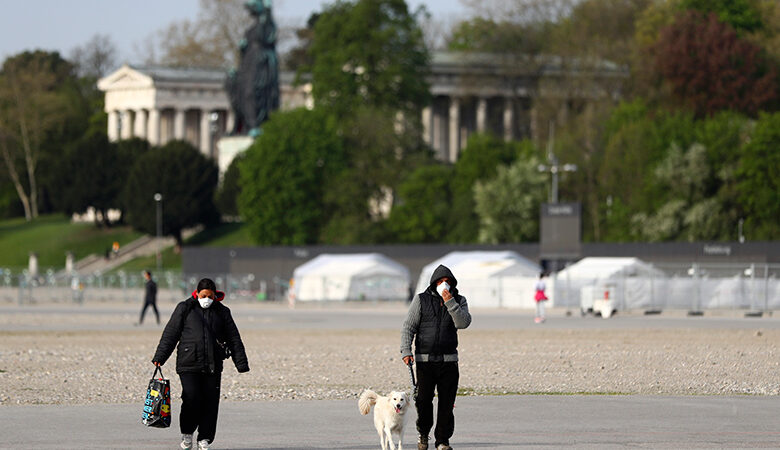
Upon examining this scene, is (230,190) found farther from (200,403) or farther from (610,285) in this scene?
(200,403)

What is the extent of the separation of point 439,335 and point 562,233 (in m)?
57.2

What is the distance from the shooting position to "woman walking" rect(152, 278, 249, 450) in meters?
16.1

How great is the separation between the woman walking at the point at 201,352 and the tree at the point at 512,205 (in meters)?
75.8

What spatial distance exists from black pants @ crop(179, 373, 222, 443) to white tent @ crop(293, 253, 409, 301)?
60036 mm

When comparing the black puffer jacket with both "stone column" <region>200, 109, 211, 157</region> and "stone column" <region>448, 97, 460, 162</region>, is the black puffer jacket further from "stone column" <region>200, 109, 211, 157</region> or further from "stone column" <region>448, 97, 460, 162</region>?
"stone column" <region>200, 109, 211, 157</region>

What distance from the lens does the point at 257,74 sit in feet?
404

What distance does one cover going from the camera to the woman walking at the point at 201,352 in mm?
16141

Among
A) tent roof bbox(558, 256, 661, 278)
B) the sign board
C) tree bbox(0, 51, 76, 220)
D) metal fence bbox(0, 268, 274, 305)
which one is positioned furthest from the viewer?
tree bbox(0, 51, 76, 220)

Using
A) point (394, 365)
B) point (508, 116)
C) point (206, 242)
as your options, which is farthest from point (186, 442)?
point (508, 116)

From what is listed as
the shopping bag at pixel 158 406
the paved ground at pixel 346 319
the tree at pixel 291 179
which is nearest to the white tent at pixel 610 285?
the paved ground at pixel 346 319

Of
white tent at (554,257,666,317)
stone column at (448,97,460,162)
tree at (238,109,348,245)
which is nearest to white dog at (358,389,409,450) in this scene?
white tent at (554,257,666,317)

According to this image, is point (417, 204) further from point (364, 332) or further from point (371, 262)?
point (364, 332)

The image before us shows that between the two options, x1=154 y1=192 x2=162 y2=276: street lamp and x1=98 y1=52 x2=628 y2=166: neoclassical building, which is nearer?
x1=154 y1=192 x2=162 y2=276: street lamp

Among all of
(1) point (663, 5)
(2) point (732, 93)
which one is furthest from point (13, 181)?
(2) point (732, 93)
